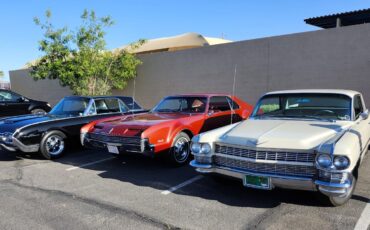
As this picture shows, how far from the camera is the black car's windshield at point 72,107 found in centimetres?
818

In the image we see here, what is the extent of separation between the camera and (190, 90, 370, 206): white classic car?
3.62 metres

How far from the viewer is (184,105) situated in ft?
23.7

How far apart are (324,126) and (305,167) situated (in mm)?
994

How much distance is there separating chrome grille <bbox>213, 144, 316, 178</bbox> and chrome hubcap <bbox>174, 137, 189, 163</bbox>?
74.2 inches

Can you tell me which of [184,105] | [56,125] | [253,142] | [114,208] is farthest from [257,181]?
[56,125]

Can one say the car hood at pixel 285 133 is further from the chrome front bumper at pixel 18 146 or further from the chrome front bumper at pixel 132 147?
the chrome front bumper at pixel 18 146

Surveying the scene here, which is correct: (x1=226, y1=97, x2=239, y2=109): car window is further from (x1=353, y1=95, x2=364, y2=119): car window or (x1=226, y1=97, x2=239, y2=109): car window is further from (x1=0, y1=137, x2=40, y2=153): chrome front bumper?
(x1=0, y1=137, x2=40, y2=153): chrome front bumper

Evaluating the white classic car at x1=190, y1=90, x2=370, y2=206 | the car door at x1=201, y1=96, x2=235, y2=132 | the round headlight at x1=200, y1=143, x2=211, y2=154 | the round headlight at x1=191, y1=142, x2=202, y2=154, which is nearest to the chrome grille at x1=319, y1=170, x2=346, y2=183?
the white classic car at x1=190, y1=90, x2=370, y2=206

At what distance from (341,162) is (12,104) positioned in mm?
12369

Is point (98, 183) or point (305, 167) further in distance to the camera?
point (98, 183)

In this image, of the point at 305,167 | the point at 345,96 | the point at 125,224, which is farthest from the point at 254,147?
the point at 345,96

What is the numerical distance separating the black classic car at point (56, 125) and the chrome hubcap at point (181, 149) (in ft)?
9.02

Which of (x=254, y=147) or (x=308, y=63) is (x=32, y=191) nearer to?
(x=254, y=147)

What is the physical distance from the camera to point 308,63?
1064 centimetres
